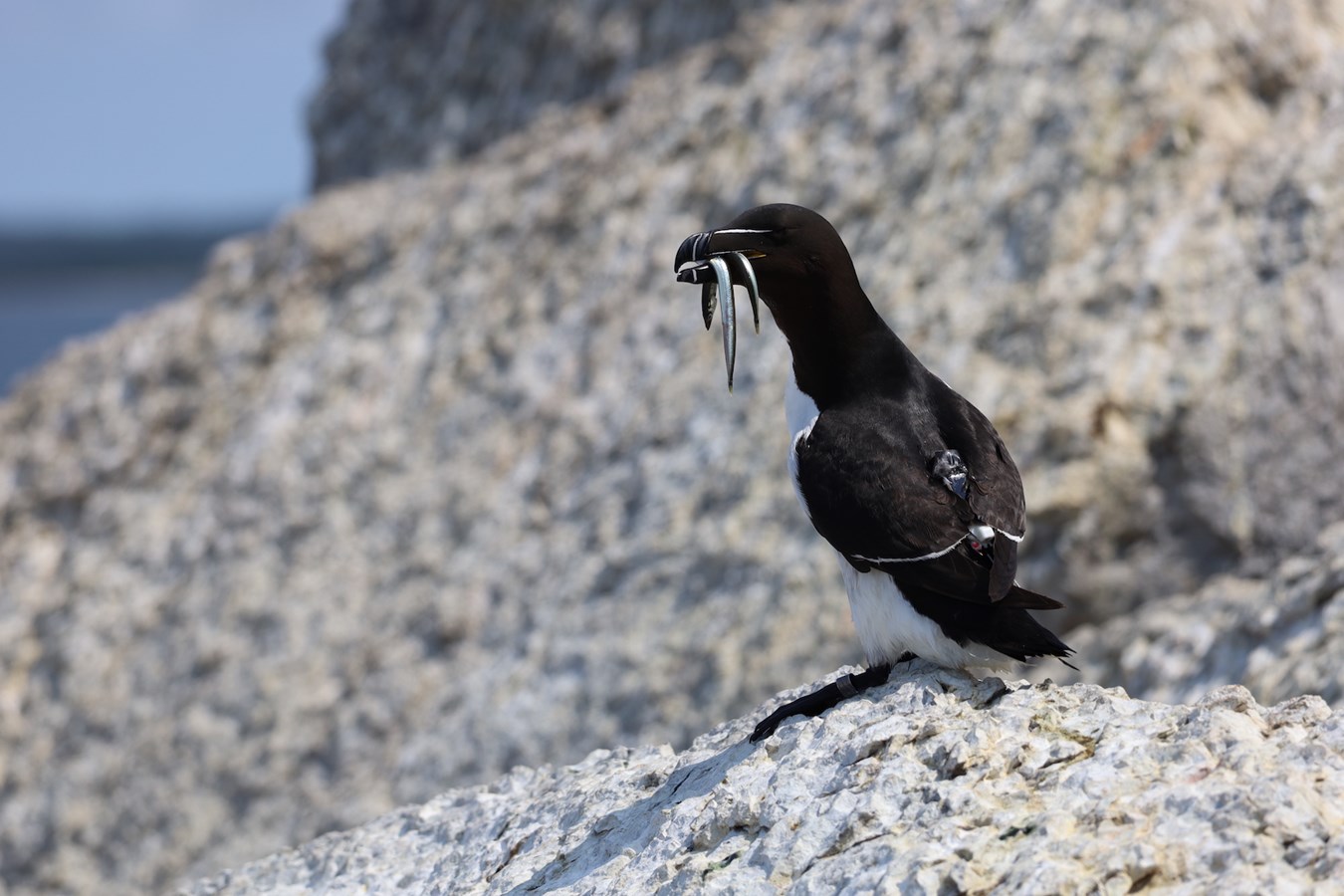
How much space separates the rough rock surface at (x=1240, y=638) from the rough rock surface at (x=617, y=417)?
336 millimetres

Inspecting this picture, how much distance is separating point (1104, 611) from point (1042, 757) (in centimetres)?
475

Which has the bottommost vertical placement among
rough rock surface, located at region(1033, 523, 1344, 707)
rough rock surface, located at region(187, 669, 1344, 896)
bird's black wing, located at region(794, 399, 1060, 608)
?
rough rock surface, located at region(1033, 523, 1344, 707)

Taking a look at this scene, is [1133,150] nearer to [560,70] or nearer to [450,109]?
[560,70]

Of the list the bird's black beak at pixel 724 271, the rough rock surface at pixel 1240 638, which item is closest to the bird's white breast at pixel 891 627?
the bird's black beak at pixel 724 271

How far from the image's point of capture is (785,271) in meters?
5.80

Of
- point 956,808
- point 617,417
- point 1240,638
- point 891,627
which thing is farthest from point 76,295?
point 956,808

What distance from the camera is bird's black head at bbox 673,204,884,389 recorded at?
18.5 feet

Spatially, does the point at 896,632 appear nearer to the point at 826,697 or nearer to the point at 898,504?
the point at 826,697

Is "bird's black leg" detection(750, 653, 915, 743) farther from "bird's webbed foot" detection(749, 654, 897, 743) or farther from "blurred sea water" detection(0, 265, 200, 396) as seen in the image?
"blurred sea water" detection(0, 265, 200, 396)

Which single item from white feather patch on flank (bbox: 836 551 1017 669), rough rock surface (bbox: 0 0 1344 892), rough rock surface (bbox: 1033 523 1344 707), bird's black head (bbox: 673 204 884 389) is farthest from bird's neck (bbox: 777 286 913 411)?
rough rock surface (bbox: 0 0 1344 892)

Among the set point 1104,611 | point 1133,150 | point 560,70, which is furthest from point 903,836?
point 560,70

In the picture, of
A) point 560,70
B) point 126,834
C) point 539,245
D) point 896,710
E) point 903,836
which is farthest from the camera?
point 560,70

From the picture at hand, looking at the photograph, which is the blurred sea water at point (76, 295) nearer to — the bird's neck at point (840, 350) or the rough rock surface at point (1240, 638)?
the rough rock surface at point (1240, 638)

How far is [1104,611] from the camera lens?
9.28m
